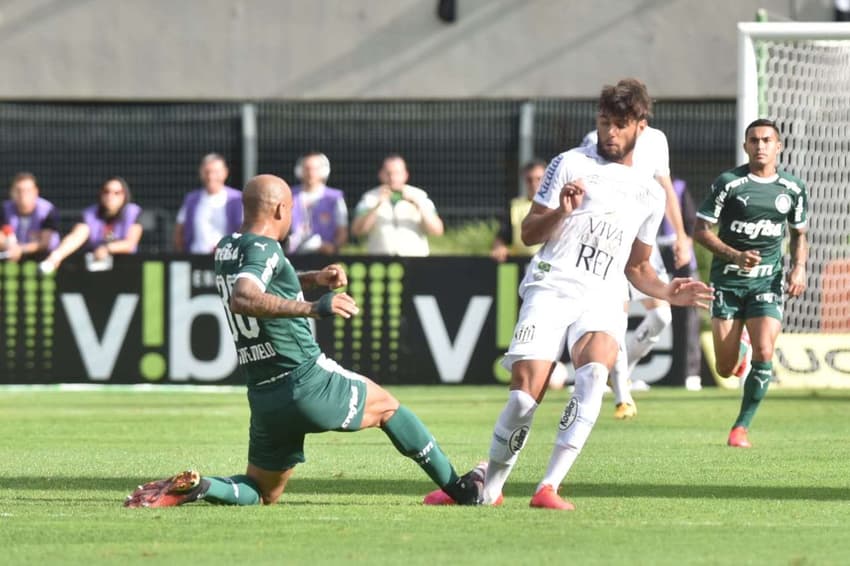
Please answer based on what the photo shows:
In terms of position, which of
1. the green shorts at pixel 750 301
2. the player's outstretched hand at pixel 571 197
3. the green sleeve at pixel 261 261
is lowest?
the green shorts at pixel 750 301

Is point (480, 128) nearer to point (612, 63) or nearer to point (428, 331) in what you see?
point (612, 63)

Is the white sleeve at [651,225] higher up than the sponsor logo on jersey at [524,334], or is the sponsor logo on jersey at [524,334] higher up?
the white sleeve at [651,225]

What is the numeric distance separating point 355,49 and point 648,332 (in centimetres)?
1463

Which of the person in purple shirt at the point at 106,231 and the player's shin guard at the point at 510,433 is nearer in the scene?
the player's shin guard at the point at 510,433

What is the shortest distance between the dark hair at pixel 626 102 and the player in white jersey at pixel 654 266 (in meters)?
1.71

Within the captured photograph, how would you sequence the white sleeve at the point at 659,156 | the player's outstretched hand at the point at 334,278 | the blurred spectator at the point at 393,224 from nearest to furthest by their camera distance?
the player's outstretched hand at the point at 334,278 < the white sleeve at the point at 659,156 < the blurred spectator at the point at 393,224

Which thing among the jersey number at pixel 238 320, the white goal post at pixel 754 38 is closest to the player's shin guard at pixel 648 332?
the white goal post at pixel 754 38

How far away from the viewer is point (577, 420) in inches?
327

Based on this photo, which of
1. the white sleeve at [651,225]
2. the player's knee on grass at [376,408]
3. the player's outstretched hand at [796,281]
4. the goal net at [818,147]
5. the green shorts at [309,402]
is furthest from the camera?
the goal net at [818,147]

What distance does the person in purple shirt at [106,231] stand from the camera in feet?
56.6

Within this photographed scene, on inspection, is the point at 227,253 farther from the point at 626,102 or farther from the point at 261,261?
the point at 626,102

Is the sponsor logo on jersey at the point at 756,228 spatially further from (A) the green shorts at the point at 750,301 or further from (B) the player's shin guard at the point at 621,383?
(B) the player's shin guard at the point at 621,383

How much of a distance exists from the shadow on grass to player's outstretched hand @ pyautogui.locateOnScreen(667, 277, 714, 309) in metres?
1.03

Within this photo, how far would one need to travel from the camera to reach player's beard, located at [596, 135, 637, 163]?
8.41 meters
